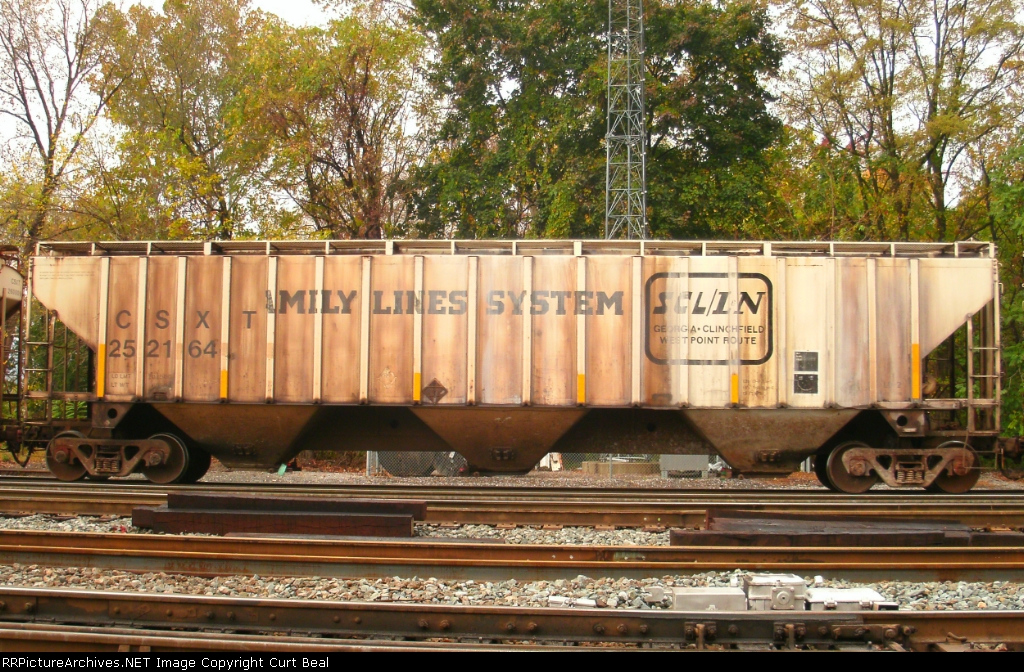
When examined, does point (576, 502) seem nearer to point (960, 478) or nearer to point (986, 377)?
point (960, 478)

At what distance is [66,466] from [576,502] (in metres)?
7.66

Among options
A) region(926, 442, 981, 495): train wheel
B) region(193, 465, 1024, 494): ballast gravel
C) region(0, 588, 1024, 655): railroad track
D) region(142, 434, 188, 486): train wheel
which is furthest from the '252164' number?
region(926, 442, 981, 495): train wheel

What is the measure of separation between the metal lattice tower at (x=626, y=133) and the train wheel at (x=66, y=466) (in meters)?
13.7

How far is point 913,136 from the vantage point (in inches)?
917

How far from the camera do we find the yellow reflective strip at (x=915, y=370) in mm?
11086

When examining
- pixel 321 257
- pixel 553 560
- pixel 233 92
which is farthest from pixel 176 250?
pixel 233 92

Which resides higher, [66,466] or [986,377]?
[986,377]

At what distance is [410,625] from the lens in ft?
17.4

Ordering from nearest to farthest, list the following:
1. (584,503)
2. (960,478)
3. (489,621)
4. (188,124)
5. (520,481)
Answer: (489,621) < (584,503) < (960,478) < (520,481) < (188,124)

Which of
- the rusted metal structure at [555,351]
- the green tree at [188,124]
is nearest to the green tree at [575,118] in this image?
the green tree at [188,124]

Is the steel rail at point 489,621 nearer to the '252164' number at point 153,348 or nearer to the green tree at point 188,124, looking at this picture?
the '252164' number at point 153,348

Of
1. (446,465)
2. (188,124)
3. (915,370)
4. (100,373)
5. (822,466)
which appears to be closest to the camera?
(915,370)

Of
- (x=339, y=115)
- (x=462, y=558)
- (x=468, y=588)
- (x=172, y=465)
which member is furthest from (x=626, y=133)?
(x=468, y=588)

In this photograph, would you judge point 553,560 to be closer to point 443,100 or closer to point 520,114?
point 520,114
